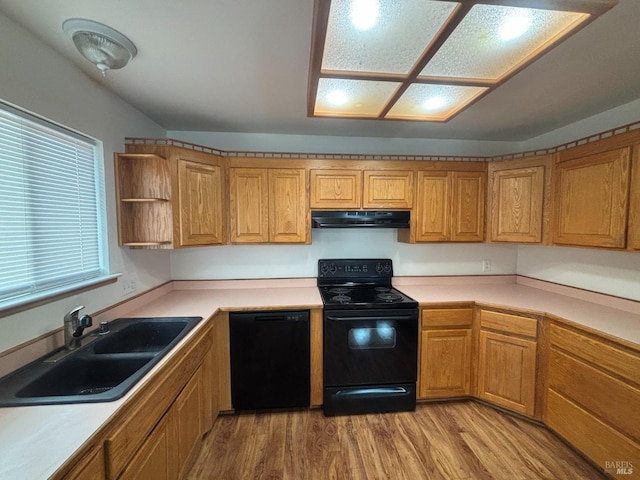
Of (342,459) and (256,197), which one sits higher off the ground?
(256,197)

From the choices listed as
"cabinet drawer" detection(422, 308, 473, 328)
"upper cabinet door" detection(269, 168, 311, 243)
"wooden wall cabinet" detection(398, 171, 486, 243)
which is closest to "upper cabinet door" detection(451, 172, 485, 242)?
"wooden wall cabinet" detection(398, 171, 486, 243)

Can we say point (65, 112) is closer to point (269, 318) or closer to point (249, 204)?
point (249, 204)

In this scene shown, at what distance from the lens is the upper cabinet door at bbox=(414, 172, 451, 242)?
2473 mm

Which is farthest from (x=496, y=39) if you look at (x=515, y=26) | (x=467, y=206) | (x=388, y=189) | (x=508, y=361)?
(x=508, y=361)

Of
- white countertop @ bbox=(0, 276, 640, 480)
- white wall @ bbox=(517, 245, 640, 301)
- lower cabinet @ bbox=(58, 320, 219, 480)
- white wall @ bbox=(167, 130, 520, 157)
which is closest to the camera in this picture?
white countertop @ bbox=(0, 276, 640, 480)

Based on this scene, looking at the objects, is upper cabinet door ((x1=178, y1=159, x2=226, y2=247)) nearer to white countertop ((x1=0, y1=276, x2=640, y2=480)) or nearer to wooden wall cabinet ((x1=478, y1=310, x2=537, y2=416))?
white countertop ((x1=0, y1=276, x2=640, y2=480))

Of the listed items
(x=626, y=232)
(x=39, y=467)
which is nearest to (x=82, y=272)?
(x=39, y=467)

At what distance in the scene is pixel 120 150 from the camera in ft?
6.13

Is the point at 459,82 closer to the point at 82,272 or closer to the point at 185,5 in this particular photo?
the point at 185,5

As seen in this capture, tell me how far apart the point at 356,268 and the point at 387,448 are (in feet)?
4.72

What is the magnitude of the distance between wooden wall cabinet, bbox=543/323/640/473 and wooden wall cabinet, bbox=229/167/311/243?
6.71 feet

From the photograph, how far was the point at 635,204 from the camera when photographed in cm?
164

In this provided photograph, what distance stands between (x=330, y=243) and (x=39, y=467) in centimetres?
225

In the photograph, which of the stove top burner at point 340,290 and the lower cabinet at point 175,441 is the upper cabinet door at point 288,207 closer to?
the stove top burner at point 340,290
